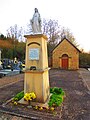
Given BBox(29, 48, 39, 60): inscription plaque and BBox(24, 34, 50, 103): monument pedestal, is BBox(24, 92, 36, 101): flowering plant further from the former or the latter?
BBox(29, 48, 39, 60): inscription plaque

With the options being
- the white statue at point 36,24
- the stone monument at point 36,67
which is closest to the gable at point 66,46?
the white statue at point 36,24

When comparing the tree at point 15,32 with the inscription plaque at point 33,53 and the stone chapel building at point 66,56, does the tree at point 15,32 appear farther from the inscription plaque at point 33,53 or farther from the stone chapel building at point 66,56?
the inscription plaque at point 33,53

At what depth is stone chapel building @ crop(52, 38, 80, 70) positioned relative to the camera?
3138 cm

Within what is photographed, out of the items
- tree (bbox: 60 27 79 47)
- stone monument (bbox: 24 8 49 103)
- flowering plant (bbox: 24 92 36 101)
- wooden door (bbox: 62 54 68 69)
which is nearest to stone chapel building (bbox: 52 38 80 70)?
wooden door (bbox: 62 54 68 69)

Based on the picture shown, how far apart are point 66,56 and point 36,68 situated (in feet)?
82.6

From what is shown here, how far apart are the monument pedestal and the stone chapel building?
24382 mm

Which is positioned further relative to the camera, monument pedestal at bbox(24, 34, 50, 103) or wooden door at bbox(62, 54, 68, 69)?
wooden door at bbox(62, 54, 68, 69)

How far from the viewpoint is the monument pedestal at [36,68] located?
7.34m

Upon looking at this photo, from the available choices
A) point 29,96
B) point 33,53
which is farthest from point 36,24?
point 29,96

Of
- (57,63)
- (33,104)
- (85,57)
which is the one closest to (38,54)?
(33,104)

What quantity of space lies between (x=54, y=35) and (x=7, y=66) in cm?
2250

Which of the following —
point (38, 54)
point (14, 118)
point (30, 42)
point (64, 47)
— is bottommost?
point (14, 118)

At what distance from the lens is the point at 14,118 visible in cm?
580

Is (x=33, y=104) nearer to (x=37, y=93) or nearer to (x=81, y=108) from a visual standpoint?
(x=37, y=93)
